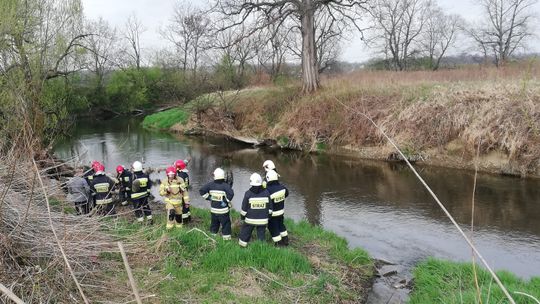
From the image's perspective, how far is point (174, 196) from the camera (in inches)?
359

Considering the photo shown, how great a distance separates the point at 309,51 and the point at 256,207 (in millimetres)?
18923

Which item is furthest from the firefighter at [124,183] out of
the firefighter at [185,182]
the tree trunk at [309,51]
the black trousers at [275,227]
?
the tree trunk at [309,51]

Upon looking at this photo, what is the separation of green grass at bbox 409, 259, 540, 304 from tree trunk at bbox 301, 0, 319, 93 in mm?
18778

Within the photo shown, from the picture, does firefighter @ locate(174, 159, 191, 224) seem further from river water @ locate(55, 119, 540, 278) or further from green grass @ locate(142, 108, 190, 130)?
green grass @ locate(142, 108, 190, 130)

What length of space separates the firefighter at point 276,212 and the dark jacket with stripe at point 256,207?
11.6 inches

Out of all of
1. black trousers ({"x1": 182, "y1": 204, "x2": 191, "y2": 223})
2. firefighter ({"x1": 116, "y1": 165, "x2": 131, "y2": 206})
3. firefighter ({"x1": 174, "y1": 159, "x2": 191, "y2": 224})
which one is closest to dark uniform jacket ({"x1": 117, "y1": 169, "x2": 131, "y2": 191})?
firefighter ({"x1": 116, "y1": 165, "x2": 131, "y2": 206})

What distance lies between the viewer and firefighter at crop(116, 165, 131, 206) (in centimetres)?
1063

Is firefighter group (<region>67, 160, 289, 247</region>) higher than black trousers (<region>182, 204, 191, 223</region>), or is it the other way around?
firefighter group (<region>67, 160, 289, 247</region>)

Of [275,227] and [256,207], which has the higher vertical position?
[256,207]

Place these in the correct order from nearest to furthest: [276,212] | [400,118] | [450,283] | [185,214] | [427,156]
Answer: [450,283], [276,212], [185,214], [427,156], [400,118]

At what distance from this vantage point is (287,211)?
39.8ft

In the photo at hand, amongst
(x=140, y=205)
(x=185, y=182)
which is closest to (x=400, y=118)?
(x=185, y=182)

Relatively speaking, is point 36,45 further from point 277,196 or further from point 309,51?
point 309,51

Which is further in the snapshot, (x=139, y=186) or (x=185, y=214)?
(x=139, y=186)
